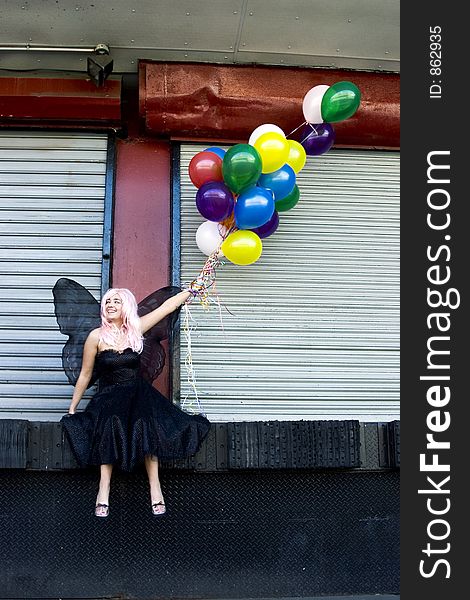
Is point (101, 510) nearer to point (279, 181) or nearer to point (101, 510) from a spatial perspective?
point (101, 510)

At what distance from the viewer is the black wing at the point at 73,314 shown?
18.1ft

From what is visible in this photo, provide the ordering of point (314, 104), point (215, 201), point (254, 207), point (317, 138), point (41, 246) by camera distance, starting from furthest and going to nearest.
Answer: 1. point (41, 246)
2. point (317, 138)
3. point (314, 104)
4. point (215, 201)
5. point (254, 207)

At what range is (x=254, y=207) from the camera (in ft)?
17.1

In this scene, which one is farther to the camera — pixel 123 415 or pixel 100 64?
pixel 100 64

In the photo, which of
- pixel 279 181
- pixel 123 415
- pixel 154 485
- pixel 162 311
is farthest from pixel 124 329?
pixel 279 181

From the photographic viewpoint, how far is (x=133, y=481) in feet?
17.5

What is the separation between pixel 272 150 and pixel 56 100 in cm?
202

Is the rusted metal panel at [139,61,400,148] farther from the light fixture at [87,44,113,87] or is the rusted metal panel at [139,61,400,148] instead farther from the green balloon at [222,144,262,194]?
the green balloon at [222,144,262,194]

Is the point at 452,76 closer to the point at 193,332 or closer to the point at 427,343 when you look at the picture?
the point at 427,343

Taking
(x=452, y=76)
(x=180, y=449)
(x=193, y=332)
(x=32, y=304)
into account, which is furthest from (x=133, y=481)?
(x=452, y=76)

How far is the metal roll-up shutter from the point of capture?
598 cm

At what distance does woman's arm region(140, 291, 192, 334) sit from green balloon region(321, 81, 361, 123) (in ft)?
5.59

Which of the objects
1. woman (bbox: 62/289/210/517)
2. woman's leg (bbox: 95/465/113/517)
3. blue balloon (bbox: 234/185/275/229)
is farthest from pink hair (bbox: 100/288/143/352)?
blue balloon (bbox: 234/185/275/229)

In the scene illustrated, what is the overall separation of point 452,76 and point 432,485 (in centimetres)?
270
